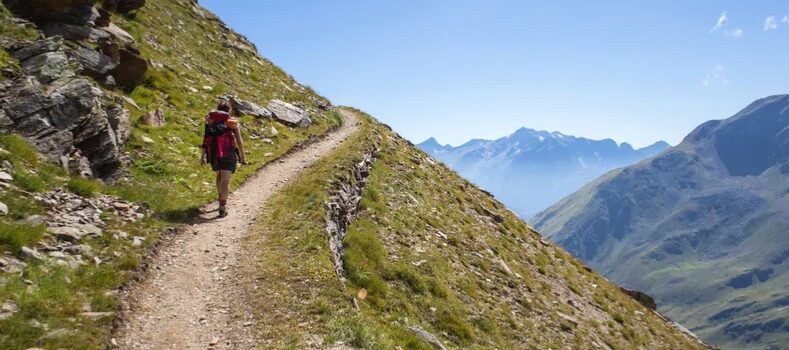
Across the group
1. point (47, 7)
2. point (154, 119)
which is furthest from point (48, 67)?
point (47, 7)

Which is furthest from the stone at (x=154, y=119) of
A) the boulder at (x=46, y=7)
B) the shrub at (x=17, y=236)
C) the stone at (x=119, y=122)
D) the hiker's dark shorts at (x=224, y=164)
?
the shrub at (x=17, y=236)

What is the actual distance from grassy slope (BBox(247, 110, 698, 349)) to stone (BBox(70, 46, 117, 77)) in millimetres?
10846

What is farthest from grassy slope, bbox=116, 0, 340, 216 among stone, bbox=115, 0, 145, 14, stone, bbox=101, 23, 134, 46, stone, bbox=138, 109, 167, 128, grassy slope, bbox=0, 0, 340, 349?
stone, bbox=101, 23, 134, 46

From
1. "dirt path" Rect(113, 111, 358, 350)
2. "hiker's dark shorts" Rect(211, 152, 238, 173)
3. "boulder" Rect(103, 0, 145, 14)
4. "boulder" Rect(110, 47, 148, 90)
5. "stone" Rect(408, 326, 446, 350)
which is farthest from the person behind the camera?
"boulder" Rect(103, 0, 145, 14)

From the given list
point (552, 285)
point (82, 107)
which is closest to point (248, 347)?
point (82, 107)

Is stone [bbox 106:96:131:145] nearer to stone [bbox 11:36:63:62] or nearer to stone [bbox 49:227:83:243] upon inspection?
stone [bbox 11:36:63:62]

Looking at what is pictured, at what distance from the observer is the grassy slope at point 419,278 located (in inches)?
466

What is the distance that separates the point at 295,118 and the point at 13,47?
20.0m

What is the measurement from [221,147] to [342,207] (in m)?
5.38

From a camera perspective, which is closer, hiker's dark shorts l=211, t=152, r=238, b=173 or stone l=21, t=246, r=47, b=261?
stone l=21, t=246, r=47, b=261

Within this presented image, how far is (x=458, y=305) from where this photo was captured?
18.6 m

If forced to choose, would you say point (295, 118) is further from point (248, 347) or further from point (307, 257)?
point (248, 347)

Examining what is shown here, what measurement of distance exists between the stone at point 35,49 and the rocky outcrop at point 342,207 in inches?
470

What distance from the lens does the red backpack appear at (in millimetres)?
17672
